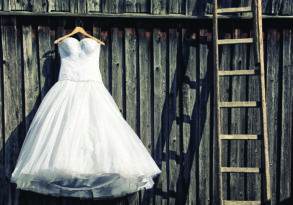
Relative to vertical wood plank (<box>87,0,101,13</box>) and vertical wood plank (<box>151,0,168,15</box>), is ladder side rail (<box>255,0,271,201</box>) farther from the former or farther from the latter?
vertical wood plank (<box>87,0,101,13</box>)

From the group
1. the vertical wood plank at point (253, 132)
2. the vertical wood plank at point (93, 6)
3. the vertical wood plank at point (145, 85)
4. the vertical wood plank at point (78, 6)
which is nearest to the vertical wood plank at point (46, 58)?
the vertical wood plank at point (78, 6)

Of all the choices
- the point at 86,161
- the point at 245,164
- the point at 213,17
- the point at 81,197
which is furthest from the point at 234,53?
the point at 81,197

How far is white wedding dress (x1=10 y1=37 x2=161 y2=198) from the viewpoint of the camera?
396 centimetres

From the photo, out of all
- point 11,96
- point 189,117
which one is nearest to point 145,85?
point 189,117

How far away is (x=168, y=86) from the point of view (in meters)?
4.71

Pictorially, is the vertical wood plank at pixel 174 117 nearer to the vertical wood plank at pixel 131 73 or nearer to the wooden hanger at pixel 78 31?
the vertical wood plank at pixel 131 73

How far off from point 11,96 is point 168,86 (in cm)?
185

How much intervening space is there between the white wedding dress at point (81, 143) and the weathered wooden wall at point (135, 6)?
0.42 meters

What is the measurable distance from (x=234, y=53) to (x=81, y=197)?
2.51 metres

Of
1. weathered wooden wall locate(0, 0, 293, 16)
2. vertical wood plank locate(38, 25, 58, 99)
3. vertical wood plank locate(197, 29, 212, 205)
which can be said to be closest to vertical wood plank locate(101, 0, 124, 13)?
weathered wooden wall locate(0, 0, 293, 16)

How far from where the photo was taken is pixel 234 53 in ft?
15.5

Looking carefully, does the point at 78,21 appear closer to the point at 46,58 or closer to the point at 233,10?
the point at 46,58

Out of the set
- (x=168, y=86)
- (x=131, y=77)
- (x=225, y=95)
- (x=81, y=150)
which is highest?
(x=131, y=77)

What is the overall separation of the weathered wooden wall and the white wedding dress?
417 mm
